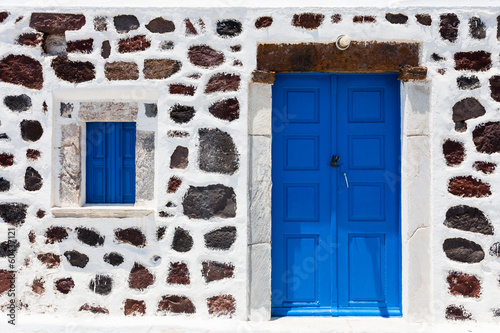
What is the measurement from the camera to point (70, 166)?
2.86 metres

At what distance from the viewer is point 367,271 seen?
115 inches

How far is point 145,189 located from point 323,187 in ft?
4.15

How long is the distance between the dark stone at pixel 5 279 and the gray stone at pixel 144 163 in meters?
1.01

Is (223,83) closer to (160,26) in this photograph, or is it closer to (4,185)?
(160,26)

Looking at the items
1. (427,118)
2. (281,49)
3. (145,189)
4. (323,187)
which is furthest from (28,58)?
(427,118)

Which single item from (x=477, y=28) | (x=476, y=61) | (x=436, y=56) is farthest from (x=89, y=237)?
(x=477, y=28)

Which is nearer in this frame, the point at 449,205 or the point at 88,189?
the point at 449,205

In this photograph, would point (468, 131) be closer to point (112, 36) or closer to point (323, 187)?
point (323, 187)

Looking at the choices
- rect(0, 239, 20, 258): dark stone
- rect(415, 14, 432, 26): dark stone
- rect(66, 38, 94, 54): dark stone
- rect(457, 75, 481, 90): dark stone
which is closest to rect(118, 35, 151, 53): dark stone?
rect(66, 38, 94, 54): dark stone

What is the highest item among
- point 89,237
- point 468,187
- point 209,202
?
point 468,187

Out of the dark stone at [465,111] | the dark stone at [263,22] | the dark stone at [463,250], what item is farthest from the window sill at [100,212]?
the dark stone at [465,111]

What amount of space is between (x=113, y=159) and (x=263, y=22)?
1433 mm

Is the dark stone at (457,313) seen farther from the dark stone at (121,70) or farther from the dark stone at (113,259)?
the dark stone at (121,70)

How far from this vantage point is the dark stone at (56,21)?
281 centimetres
